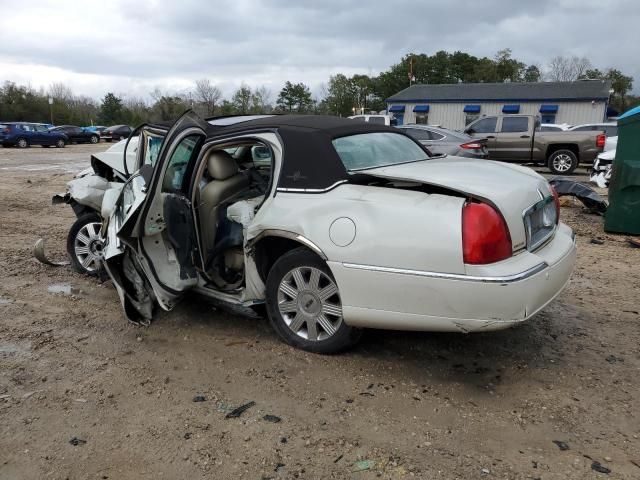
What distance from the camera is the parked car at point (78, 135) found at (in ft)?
121

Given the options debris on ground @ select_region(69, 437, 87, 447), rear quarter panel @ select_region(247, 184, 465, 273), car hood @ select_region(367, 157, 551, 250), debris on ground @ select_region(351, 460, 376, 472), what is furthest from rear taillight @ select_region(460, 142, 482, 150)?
debris on ground @ select_region(69, 437, 87, 447)

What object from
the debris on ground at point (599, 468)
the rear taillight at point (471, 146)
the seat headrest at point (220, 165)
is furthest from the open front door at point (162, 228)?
the rear taillight at point (471, 146)

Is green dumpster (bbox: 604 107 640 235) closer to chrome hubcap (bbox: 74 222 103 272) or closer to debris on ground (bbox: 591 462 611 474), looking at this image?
debris on ground (bbox: 591 462 611 474)

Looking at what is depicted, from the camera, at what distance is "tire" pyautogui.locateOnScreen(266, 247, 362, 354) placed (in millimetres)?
3520

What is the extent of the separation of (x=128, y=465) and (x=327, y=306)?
1494 millimetres

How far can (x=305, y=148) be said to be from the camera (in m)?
3.64

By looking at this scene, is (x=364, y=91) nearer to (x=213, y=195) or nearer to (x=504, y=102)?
(x=504, y=102)

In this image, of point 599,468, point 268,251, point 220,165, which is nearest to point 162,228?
point 220,165

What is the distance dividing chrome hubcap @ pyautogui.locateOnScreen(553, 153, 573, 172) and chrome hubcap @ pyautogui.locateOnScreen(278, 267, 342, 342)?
14523mm

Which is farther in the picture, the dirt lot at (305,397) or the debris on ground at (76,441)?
the debris on ground at (76,441)

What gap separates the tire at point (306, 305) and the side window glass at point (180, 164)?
1.04 m

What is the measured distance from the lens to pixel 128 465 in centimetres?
262

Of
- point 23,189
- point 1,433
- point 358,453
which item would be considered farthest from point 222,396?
point 23,189

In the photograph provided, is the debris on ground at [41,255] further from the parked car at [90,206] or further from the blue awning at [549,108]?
the blue awning at [549,108]
